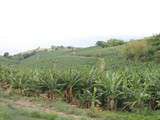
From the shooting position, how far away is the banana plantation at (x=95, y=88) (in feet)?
62.2

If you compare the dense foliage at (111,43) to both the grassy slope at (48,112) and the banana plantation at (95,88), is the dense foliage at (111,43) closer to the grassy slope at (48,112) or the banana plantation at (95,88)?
the banana plantation at (95,88)

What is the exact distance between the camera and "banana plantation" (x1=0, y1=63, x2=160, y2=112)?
19.0 metres

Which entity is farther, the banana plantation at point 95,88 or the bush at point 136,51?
the bush at point 136,51

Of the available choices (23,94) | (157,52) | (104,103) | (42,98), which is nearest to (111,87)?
(104,103)

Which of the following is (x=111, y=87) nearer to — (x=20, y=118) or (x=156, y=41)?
(x=20, y=118)

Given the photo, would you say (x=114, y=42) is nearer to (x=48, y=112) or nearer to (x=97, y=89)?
(x=97, y=89)

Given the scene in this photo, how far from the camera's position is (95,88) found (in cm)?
1930

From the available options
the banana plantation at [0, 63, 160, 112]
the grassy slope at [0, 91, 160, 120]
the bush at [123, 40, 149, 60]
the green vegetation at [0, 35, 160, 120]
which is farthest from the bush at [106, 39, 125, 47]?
the grassy slope at [0, 91, 160, 120]

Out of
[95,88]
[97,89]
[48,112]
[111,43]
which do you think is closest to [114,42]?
[111,43]

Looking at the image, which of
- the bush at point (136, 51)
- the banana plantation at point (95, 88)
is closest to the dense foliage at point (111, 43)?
the bush at point (136, 51)

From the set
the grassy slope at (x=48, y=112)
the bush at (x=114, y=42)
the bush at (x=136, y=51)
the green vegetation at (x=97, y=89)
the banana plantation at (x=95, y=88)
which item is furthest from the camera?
A: the bush at (x=114, y=42)

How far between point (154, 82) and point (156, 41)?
104ft

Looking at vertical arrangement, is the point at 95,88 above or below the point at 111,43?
below

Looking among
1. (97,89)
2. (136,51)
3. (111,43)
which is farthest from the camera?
(111,43)
